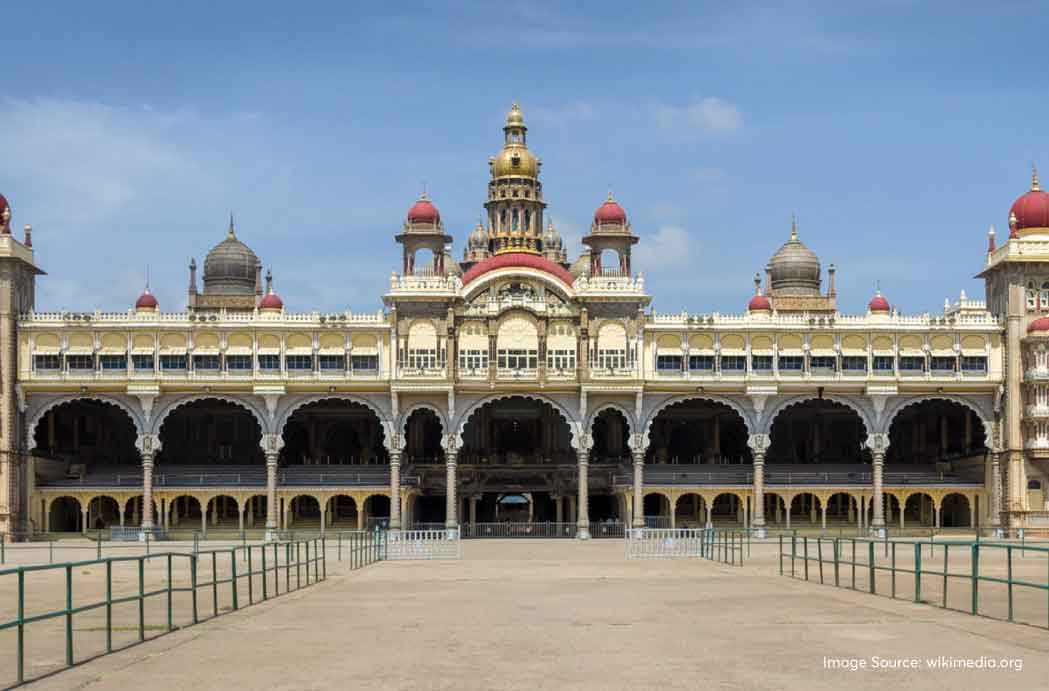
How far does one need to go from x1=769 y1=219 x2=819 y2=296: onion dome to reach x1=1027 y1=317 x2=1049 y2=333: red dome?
23.8 m

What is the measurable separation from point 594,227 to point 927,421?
22.6m

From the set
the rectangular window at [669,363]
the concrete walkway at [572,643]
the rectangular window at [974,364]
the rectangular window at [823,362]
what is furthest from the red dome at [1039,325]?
the concrete walkway at [572,643]

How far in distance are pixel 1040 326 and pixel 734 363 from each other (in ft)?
50.2

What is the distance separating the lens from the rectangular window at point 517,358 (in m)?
80.1

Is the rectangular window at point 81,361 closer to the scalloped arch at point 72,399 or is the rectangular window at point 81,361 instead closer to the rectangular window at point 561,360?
the scalloped arch at point 72,399

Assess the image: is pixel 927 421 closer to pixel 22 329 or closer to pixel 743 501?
pixel 743 501

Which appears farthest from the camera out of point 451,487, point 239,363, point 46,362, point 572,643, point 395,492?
point 239,363

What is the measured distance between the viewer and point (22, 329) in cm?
7888

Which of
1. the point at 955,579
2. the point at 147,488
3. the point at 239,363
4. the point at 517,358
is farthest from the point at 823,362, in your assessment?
the point at 955,579

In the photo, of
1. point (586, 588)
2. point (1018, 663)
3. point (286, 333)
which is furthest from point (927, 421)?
point (1018, 663)

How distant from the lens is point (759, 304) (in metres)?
94.6

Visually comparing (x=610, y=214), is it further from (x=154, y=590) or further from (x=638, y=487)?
(x=154, y=590)

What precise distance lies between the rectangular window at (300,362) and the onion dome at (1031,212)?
37122 millimetres

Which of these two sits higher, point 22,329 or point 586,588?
point 22,329
